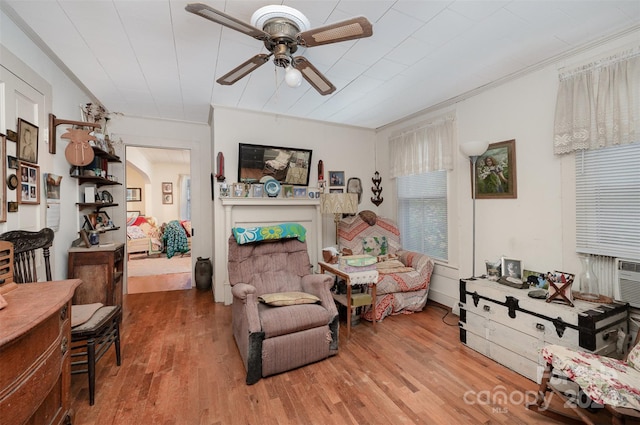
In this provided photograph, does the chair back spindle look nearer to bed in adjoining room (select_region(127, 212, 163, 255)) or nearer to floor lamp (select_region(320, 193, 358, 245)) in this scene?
floor lamp (select_region(320, 193, 358, 245))

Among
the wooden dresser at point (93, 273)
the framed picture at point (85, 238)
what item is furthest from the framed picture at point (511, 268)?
the framed picture at point (85, 238)

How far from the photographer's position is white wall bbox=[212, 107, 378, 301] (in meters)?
3.64

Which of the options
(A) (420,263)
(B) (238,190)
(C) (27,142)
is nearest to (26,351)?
(C) (27,142)

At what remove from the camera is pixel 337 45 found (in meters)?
2.15

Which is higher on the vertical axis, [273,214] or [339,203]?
[339,203]

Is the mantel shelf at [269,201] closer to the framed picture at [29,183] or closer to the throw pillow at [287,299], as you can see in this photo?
the throw pillow at [287,299]

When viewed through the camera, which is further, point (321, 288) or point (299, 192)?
point (299, 192)

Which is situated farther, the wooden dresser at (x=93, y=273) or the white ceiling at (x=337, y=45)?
the wooden dresser at (x=93, y=273)

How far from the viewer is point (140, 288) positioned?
4.37 m

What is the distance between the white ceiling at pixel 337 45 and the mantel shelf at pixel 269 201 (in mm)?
1254

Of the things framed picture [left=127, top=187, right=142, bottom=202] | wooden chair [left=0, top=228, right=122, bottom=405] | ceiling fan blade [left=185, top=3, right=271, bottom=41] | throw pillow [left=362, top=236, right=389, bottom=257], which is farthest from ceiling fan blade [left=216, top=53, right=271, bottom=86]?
framed picture [left=127, top=187, right=142, bottom=202]

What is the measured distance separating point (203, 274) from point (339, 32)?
3849mm

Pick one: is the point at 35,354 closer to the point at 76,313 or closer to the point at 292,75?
the point at 76,313

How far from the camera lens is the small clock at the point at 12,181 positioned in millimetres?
1834
